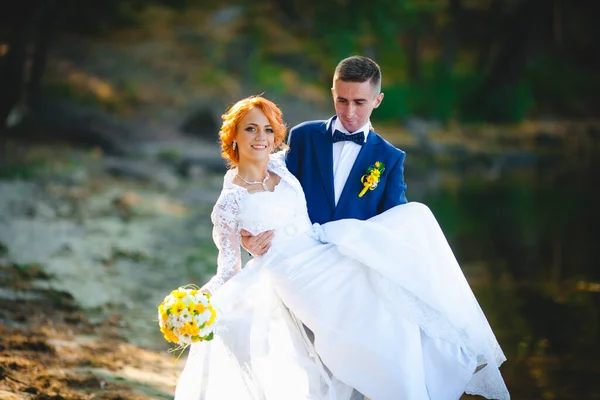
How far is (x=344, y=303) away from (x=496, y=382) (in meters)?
0.74

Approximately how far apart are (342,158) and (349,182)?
12 cm

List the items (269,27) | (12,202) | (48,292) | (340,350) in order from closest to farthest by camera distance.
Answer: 1. (340,350)
2. (48,292)
3. (12,202)
4. (269,27)

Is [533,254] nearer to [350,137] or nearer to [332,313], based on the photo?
[350,137]

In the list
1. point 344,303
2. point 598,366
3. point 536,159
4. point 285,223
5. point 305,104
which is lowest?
point 598,366

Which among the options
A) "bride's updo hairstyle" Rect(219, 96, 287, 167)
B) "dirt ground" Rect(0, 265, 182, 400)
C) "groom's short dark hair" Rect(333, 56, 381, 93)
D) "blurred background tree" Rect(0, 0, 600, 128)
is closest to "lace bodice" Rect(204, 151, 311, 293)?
"bride's updo hairstyle" Rect(219, 96, 287, 167)

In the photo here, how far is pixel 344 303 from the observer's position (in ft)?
10.5

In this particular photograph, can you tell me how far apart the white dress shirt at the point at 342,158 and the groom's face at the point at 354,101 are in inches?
2.6

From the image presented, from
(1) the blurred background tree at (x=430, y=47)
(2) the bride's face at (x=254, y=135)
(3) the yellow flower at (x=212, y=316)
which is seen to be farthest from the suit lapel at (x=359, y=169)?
(1) the blurred background tree at (x=430, y=47)

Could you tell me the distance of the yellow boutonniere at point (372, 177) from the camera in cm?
341

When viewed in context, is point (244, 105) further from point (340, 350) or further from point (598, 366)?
point (598, 366)

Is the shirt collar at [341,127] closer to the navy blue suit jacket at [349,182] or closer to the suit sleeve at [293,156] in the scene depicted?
the navy blue suit jacket at [349,182]

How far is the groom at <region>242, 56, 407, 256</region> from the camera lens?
3453 millimetres

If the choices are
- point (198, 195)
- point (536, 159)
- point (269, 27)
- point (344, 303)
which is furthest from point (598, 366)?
point (269, 27)

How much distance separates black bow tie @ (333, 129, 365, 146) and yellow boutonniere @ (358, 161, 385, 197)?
116 millimetres
